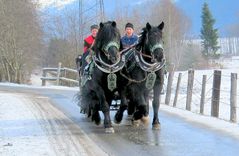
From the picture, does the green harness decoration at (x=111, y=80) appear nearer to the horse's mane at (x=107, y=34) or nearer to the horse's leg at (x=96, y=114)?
the horse's mane at (x=107, y=34)

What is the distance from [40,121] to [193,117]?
3558 mm

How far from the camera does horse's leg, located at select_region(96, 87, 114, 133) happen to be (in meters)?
9.67

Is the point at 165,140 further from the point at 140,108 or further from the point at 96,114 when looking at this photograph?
the point at 96,114

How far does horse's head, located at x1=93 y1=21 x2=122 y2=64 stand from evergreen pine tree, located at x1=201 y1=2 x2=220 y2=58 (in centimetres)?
5981

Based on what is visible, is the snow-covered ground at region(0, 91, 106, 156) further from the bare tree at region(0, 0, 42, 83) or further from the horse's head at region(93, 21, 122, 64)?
the bare tree at region(0, 0, 42, 83)

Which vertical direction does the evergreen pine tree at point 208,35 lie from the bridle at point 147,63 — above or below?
above

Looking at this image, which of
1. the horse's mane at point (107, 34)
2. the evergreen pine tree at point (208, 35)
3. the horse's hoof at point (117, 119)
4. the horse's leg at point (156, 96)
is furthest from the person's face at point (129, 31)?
the evergreen pine tree at point (208, 35)

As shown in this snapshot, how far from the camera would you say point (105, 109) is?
9.78 metres

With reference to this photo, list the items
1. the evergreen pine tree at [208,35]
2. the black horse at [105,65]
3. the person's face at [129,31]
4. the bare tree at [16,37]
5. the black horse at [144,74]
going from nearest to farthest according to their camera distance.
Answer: the black horse at [105,65], the black horse at [144,74], the person's face at [129,31], the bare tree at [16,37], the evergreen pine tree at [208,35]

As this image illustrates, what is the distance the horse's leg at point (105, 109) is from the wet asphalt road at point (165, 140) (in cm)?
14

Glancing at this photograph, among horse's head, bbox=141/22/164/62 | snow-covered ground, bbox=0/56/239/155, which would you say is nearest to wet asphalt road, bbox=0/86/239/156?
snow-covered ground, bbox=0/56/239/155

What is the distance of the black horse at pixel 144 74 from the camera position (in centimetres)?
965

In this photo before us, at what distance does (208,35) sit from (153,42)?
6287 cm

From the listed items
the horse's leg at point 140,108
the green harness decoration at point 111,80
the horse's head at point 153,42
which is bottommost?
the horse's leg at point 140,108
